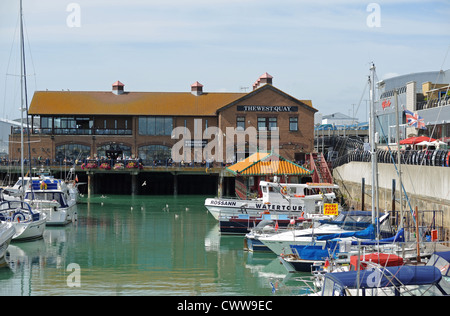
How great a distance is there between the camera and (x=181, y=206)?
2361 inches

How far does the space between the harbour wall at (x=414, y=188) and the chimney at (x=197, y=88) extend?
31.4 m

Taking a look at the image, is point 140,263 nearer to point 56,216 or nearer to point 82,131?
point 56,216

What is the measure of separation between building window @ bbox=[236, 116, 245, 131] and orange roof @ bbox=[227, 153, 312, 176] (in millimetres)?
15837

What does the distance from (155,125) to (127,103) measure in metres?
5.29

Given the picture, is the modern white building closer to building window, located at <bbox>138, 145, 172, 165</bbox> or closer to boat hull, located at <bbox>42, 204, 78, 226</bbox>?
boat hull, located at <bbox>42, 204, 78, 226</bbox>

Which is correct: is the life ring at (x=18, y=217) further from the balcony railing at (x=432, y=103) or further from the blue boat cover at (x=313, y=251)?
the balcony railing at (x=432, y=103)

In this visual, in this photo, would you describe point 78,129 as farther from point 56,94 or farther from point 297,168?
point 297,168

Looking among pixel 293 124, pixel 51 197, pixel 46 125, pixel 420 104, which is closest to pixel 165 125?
pixel 46 125

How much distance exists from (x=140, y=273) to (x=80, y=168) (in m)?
44.2

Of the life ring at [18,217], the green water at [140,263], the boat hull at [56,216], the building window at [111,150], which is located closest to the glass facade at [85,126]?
the building window at [111,150]

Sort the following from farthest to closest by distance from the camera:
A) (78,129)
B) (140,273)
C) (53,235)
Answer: (78,129), (53,235), (140,273)

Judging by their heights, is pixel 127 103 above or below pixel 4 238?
above

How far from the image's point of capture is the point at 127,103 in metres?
79.6

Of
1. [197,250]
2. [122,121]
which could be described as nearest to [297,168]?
[197,250]
